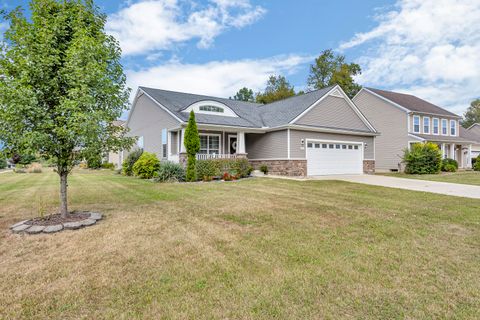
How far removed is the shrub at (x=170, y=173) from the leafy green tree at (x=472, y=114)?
67.5m

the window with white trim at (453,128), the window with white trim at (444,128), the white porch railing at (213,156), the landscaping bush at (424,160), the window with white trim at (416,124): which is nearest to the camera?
the white porch railing at (213,156)

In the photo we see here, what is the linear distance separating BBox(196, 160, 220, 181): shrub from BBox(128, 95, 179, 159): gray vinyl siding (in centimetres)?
279

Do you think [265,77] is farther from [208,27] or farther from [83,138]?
[83,138]

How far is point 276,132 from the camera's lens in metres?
16.2

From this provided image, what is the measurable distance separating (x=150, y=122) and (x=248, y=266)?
17105 mm

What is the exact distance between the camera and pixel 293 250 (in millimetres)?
4004

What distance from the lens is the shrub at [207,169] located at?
45.2 feet

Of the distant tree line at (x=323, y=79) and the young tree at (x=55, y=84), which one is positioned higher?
the distant tree line at (x=323, y=79)

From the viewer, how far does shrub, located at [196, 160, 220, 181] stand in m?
13.8

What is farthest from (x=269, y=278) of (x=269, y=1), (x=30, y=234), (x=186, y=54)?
(x=186, y=54)

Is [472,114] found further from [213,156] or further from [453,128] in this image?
[213,156]

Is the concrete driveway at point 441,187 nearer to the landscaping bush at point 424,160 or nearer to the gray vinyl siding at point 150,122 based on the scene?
the landscaping bush at point 424,160

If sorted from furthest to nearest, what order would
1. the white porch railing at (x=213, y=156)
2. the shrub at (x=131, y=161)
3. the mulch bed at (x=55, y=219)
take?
the shrub at (x=131, y=161)
the white porch railing at (x=213, y=156)
the mulch bed at (x=55, y=219)

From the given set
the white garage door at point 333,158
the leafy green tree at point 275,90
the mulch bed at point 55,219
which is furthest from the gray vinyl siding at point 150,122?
the leafy green tree at point 275,90
